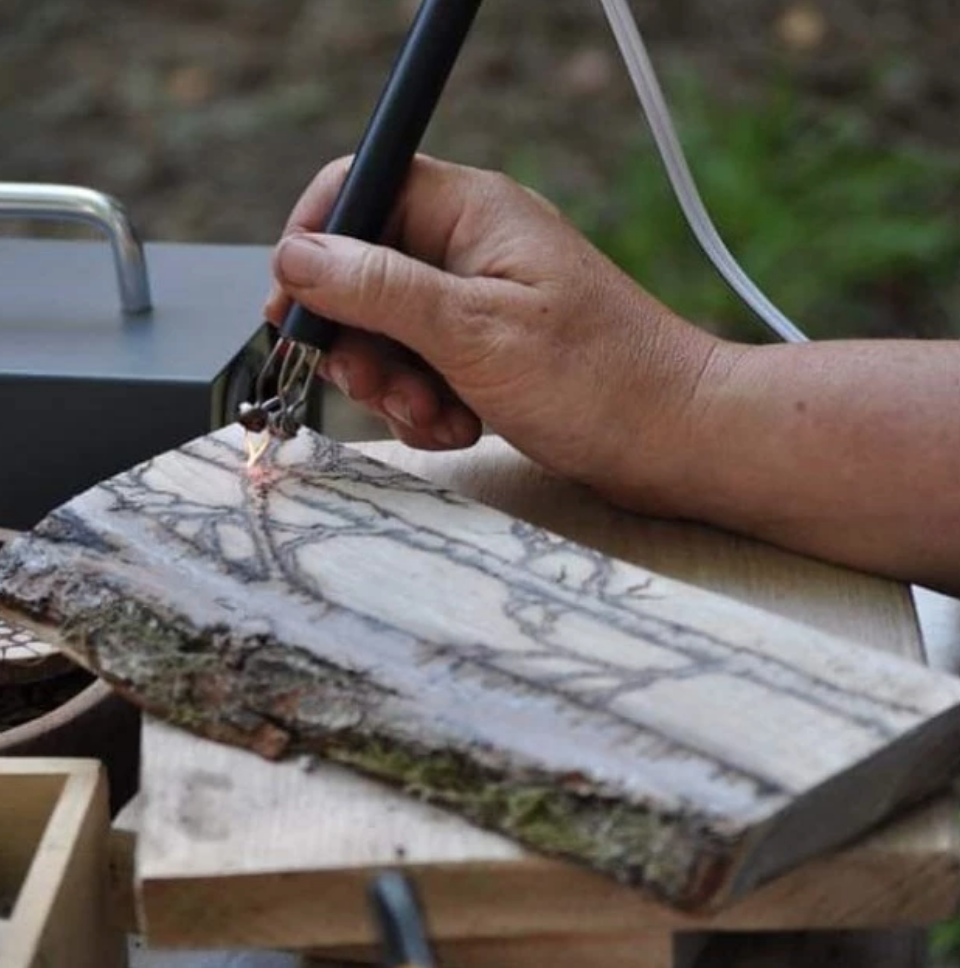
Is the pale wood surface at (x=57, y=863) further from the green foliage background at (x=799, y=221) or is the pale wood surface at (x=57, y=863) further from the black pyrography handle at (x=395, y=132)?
the green foliage background at (x=799, y=221)

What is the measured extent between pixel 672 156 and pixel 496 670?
1.17ft

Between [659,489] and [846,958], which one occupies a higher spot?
[659,489]

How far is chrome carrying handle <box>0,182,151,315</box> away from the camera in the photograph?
0.93m

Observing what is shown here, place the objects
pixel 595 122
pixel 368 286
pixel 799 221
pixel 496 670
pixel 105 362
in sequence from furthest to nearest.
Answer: pixel 595 122 → pixel 799 221 → pixel 105 362 → pixel 368 286 → pixel 496 670

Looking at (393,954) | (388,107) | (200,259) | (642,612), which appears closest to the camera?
(393,954)

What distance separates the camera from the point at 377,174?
0.81m

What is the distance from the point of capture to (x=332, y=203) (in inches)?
33.8

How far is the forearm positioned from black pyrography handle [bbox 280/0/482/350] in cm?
15

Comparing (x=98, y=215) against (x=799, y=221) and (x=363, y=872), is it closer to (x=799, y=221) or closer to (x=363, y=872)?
(x=363, y=872)

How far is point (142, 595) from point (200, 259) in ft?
1.35

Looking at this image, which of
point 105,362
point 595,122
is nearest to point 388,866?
point 105,362

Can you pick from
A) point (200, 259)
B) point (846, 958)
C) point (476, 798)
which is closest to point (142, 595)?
point (476, 798)

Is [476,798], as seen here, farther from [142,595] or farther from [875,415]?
[875,415]

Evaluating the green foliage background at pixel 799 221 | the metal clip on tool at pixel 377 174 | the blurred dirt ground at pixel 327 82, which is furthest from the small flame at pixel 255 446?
the blurred dirt ground at pixel 327 82
